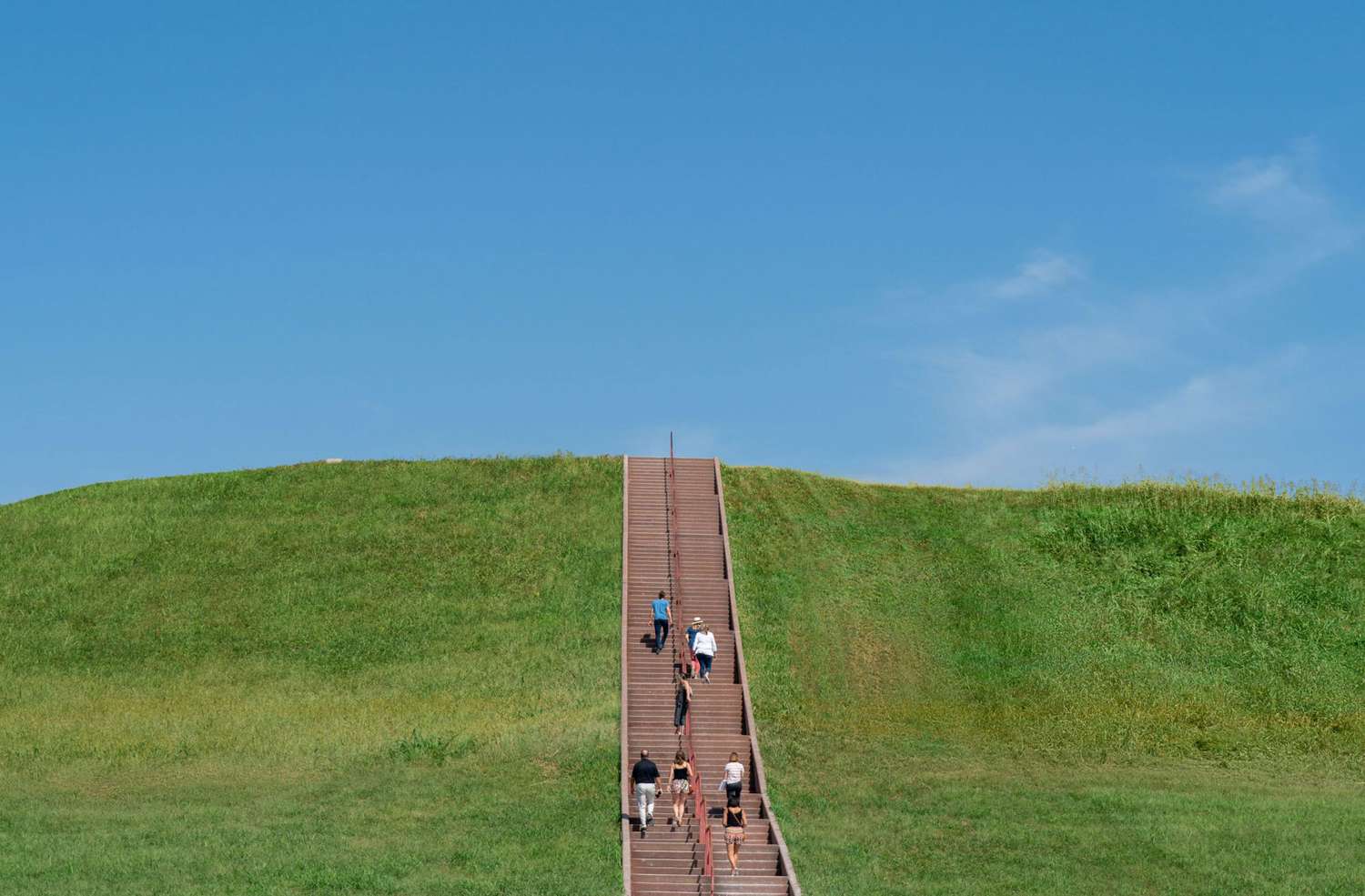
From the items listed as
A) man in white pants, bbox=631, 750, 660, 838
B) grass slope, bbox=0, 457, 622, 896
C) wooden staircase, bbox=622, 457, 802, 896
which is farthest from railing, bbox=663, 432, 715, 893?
grass slope, bbox=0, 457, 622, 896

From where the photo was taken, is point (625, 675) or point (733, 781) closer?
point (733, 781)

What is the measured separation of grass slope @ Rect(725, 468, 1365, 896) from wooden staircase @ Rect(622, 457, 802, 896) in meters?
0.94

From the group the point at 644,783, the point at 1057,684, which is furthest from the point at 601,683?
the point at 1057,684

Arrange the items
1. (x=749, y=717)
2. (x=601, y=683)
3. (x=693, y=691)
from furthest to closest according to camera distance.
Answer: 1. (x=601, y=683)
2. (x=693, y=691)
3. (x=749, y=717)

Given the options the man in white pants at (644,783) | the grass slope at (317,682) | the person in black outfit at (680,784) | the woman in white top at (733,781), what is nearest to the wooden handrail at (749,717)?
the woman in white top at (733,781)

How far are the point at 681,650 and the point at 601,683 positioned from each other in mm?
2924

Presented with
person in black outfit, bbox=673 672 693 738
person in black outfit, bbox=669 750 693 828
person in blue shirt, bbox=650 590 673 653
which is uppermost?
person in blue shirt, bbox=650 590 673 653

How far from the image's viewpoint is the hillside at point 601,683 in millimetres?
33094

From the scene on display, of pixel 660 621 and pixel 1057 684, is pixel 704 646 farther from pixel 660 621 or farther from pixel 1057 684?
pixel 1057 684

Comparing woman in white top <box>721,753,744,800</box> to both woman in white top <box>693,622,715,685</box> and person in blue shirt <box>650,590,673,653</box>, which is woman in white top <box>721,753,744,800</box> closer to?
woman in white top <box>693,622,715,685</box>

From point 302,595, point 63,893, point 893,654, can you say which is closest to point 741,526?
point 893,654

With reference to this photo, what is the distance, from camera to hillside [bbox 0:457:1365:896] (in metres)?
33.1

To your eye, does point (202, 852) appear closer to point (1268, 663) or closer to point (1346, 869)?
point (1346, 869)

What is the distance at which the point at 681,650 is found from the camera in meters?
45.9
